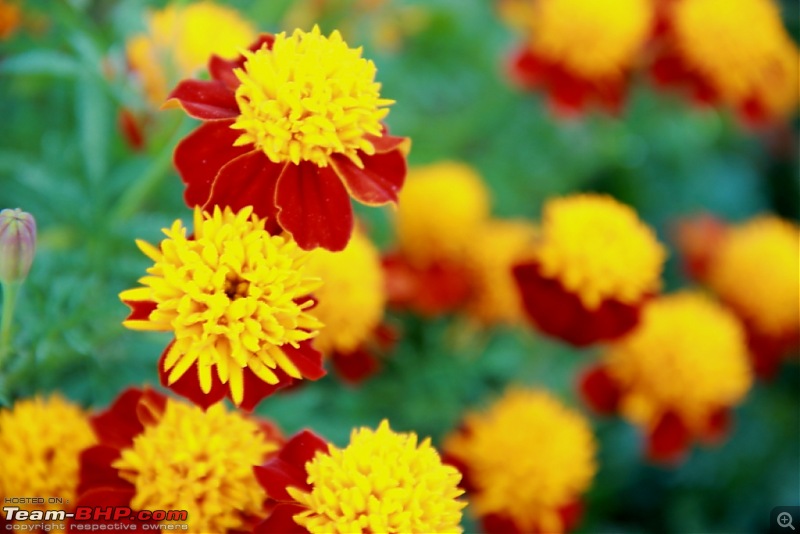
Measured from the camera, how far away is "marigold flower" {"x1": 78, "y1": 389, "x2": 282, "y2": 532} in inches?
32.1

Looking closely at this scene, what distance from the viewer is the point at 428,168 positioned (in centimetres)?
170

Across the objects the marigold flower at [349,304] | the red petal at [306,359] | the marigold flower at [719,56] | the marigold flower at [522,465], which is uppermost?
the marigold flower at [719,56]

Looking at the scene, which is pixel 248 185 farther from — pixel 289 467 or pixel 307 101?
pixel 289 467

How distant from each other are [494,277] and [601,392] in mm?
265

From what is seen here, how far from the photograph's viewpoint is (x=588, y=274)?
121cm

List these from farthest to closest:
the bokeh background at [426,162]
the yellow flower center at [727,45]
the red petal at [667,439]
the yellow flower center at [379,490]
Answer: the yellow flower center at [727,45], the red petal at [667,439], the bokeh background at [426,162], the yellow flower center at [379,490]

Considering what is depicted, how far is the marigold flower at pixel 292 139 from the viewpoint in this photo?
0.81 meters

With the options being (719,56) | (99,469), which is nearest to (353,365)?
(99,469)

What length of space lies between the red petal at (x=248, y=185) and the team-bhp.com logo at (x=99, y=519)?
0.91 feet

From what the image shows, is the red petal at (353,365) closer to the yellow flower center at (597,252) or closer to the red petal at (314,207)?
the yellow flower center at (597,252)

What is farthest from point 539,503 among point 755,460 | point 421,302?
point 755,460

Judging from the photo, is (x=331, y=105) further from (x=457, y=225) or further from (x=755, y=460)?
(x=755, y=460)

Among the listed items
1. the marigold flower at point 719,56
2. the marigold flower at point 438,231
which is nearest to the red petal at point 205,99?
the marigold flower at point 438,231

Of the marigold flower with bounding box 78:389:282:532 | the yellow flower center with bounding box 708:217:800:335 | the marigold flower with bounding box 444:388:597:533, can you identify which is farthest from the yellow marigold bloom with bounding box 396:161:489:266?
the marigold flower with bounding box 78:389:282:532
